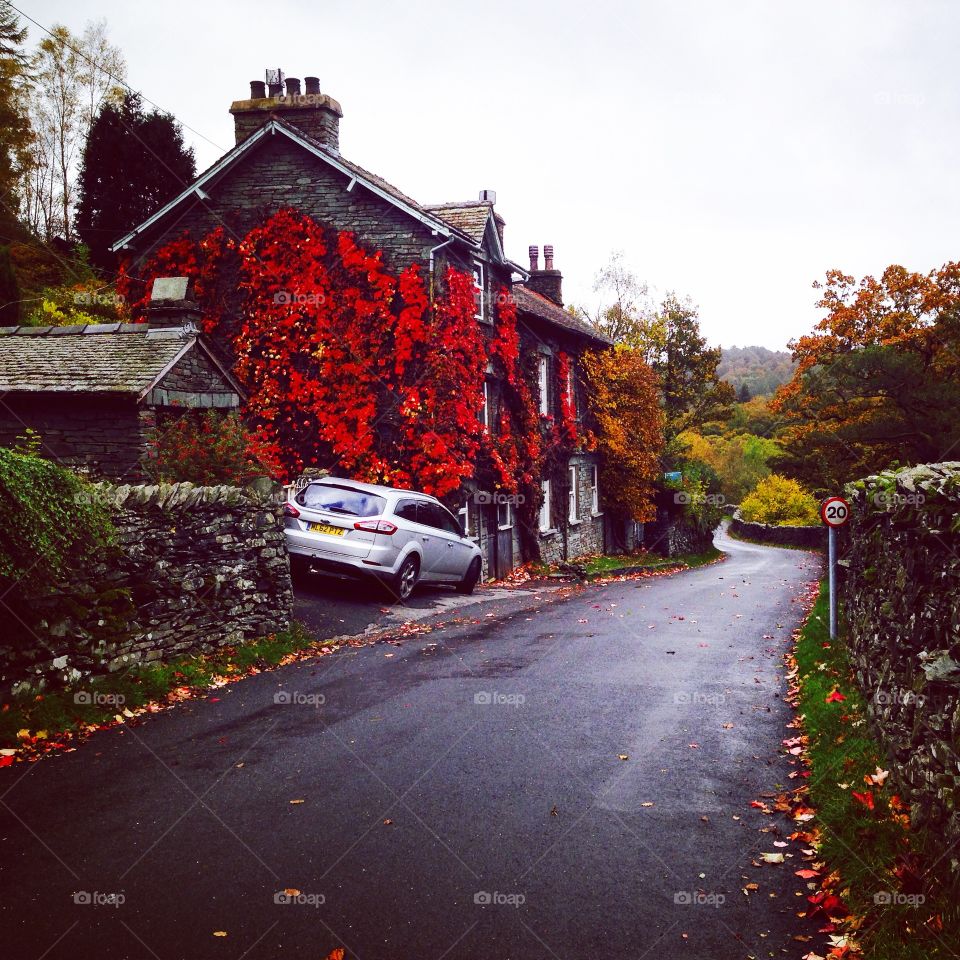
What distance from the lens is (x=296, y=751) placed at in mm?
7535

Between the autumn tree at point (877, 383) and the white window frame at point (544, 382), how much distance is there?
10.2 meters

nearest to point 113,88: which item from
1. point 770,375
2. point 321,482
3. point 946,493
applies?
point 321,482

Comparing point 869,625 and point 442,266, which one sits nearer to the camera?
point 869,625

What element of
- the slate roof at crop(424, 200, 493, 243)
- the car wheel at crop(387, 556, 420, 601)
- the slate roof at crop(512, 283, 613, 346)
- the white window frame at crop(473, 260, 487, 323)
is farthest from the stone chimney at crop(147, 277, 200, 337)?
the slate roof at crop(512, 283, 613, 346)

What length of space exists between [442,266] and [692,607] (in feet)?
33.3

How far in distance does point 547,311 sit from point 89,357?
17.4 m

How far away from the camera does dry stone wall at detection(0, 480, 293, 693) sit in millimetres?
8641

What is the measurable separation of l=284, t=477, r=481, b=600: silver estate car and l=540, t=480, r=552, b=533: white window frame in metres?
13.3

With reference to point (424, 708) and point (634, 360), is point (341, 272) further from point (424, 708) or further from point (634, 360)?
point (634, 360)

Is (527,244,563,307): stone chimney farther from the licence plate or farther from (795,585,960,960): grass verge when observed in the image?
(795,585,960,960): grass verge

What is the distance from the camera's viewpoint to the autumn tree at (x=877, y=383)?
29.1 meters

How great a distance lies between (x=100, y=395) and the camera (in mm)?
15477

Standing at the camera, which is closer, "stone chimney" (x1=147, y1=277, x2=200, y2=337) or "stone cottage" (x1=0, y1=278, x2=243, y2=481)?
"stone cottage" (x1=0, y1=278, x2=243, y2=481)

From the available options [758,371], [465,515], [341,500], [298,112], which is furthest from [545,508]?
[758,371]
